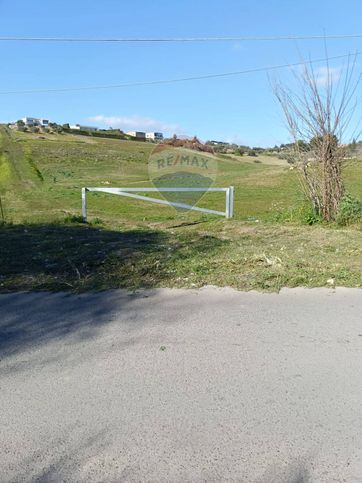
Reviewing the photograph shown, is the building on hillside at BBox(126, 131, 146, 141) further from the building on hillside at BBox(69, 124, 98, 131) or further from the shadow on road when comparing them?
the shadow on road

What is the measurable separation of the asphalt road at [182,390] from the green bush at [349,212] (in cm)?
464

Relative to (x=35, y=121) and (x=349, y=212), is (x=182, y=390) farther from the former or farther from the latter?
(x=35, y=121)

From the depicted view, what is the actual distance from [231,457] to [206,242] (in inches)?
210

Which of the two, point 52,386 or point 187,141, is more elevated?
point 187,141

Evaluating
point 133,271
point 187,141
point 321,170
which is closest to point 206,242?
point 133,271

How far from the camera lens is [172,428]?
2.68 metres

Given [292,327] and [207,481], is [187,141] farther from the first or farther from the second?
[207,481]

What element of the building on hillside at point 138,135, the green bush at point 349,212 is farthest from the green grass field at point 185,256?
the building on hillside at point 138,135

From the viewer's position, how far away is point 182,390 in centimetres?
308

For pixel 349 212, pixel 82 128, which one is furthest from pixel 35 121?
pixel 349 212

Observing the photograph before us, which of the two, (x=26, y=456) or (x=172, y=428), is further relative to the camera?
(x=172, y=428)

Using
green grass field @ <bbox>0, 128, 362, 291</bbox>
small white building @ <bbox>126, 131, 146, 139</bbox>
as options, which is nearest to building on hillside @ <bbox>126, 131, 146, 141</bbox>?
small white building @ <bbox>126, 131, 146, 139</bbox>

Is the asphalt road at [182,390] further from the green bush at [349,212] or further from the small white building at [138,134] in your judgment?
the small white building at [138,134]

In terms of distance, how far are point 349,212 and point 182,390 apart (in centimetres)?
709
